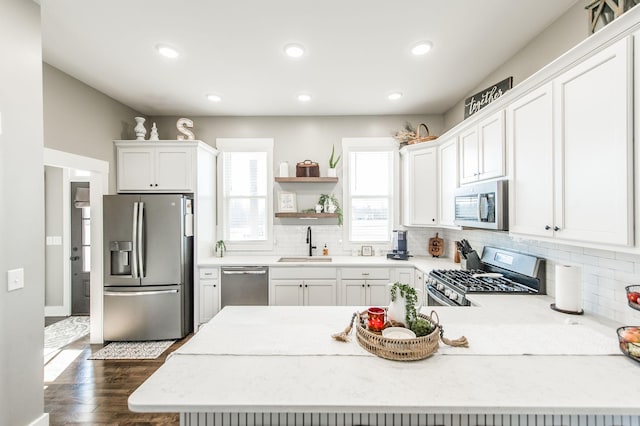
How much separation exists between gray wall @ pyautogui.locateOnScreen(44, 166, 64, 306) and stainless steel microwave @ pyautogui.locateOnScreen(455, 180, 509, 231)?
537 cm

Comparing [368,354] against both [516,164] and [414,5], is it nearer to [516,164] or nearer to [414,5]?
[516,164]

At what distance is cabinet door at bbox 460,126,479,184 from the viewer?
2.64m

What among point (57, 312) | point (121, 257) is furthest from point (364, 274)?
point (57, 312)

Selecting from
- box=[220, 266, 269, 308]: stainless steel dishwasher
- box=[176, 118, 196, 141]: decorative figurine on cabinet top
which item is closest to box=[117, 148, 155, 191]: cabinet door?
box=[176, 118, 196, 141]: decorative figurine on cabinet top

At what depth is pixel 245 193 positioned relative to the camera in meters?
4.17

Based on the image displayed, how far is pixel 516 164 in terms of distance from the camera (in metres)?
2.07

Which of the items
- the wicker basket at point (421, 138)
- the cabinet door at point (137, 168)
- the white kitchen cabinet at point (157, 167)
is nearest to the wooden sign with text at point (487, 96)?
the wicker basket at point (421, 138)

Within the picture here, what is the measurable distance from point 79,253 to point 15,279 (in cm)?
299

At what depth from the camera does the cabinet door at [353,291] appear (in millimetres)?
3537

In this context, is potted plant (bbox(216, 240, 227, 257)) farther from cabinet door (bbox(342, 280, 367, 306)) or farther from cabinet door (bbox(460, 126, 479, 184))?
cabinet door (bbox(460, 126, 479, 184))

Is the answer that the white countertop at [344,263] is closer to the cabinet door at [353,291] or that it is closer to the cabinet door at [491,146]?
the cabinet door at [353,291]

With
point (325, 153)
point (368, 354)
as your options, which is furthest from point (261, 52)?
point (368, 354)

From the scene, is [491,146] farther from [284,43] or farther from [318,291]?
[318,291]

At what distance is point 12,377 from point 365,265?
120 inches
